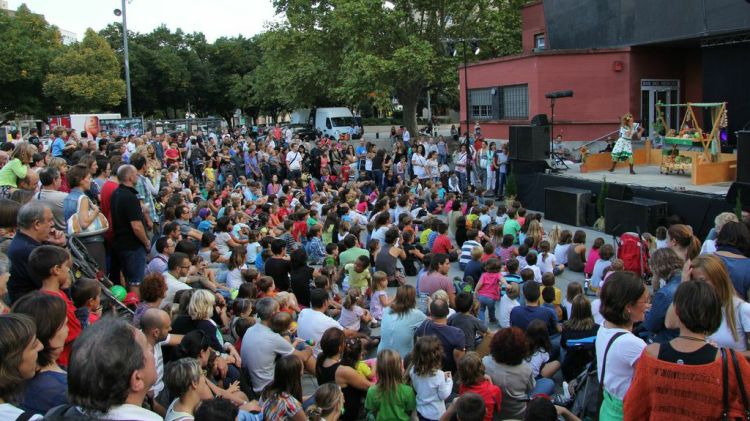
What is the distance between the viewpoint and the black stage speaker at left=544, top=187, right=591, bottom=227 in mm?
15016

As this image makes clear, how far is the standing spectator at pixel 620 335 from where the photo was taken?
3.45 meters

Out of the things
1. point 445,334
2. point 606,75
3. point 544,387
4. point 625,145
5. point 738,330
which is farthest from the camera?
point 606,75

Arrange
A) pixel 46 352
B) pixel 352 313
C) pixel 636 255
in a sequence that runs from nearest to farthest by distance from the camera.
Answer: pixel 46 352 → pixel 352 313 → pixel 636 255

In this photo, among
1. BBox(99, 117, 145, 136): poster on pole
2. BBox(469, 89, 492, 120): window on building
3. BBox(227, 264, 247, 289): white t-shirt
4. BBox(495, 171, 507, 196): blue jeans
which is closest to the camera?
BBox(227, 264, 247, 289): white t-shirt

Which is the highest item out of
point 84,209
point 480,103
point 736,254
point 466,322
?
point 480,103

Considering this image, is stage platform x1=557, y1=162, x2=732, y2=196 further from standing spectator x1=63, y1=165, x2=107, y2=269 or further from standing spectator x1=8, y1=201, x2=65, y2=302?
standing spectator x1=8, y1=201, x2=65, y2=302

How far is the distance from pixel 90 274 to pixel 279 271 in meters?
2.73

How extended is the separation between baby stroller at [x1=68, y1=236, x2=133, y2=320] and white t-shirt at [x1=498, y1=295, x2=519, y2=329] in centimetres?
426

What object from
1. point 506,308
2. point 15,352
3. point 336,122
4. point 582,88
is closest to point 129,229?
point 15,352

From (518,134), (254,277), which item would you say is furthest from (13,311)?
(518,134)

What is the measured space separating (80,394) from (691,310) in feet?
8.77

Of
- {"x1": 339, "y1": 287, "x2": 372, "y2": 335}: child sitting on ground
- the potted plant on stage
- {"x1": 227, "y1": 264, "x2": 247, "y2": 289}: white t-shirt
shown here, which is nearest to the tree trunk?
the potted plant on stage

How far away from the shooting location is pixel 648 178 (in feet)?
52.2

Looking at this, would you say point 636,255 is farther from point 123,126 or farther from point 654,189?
point 123,126
